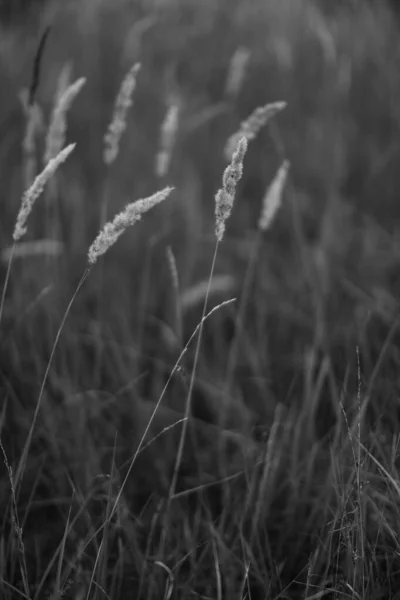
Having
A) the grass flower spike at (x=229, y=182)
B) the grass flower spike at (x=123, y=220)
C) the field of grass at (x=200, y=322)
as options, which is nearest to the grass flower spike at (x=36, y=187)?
the field of grass at (x=200, y=322)

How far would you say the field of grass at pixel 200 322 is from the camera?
1130 millimetres

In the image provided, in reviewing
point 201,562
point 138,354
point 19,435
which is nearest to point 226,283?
point 138,354

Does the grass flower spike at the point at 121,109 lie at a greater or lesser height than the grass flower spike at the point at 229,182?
greater

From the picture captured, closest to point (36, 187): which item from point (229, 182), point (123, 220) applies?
point (123, 220)

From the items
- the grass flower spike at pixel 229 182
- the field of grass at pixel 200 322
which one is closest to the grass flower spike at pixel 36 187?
the field of grass at pixel 200 322

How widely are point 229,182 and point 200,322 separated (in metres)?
0.25

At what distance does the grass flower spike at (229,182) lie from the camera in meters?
0.90

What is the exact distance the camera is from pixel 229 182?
0.93m

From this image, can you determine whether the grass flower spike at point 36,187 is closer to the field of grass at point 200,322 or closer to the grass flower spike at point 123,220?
the field of grass at point 200,322

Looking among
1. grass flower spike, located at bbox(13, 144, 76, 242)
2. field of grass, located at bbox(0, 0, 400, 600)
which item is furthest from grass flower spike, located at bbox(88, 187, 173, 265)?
grass flower spike, located at bbox(13, 144, 76, 242)

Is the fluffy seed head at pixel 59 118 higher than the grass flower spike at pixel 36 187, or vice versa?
the fluffy seed head at pixel 59 118

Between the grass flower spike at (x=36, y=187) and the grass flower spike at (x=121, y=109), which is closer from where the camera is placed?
the grass flower spike at (x=36, y=187)

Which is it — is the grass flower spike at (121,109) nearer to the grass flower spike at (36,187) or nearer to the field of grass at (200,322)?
the field of grass at (200,322)

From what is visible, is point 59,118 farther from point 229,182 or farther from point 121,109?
point 229,182
